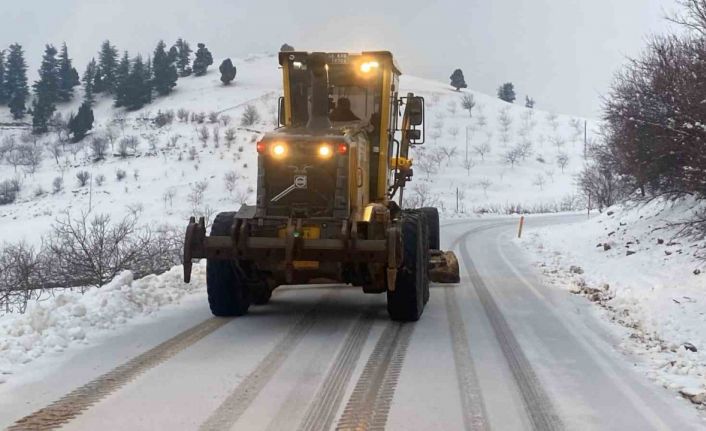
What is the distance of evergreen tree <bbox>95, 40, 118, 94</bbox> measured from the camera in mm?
95562

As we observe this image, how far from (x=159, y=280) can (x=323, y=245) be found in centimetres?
406

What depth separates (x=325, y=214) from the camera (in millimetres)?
7676

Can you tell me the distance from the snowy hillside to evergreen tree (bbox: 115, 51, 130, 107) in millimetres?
2610

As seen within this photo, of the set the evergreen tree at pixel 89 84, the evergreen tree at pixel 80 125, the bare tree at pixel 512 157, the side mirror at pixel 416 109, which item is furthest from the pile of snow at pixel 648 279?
the evergreen tree at pixel 89 84

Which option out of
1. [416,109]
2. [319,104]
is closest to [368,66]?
[416,109]

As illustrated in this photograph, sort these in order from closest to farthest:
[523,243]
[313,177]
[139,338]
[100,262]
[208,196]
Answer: [139,338], [313,177], [100,262], [523,243], [208,196]

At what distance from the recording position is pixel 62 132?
78562 mm

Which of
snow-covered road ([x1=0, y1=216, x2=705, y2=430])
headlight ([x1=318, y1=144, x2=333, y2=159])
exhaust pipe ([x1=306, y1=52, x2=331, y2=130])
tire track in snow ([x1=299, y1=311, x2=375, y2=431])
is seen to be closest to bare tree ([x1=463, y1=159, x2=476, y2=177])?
snow-covered road ([x1=0, y1=216, x2=705, y2=430])

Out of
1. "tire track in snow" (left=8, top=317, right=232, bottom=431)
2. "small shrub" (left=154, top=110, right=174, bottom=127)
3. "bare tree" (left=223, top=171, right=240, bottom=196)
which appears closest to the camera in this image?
"tire track in snow" (left=8, top=317, right=232, bottom=431)

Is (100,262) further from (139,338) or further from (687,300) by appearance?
(687,300)

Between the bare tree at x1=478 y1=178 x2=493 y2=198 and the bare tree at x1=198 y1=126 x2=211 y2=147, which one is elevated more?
the bare tree at x1=198 y1=126 x2=211 y2=147

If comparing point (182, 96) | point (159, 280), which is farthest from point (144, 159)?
point (159, 280)

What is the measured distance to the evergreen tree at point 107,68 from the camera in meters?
95.6

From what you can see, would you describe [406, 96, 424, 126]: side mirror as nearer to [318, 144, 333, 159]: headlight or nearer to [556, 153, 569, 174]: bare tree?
[318, 144, 333, 159]: headlight
